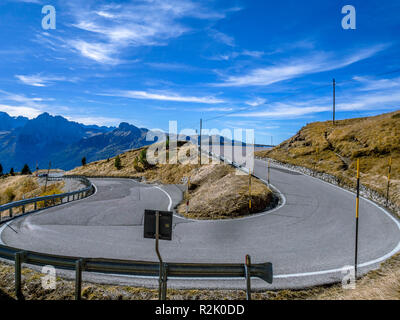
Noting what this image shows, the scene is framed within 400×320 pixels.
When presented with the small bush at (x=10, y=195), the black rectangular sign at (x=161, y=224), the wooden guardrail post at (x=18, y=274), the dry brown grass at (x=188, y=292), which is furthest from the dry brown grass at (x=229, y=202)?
the small bush at (x=10, y=195)

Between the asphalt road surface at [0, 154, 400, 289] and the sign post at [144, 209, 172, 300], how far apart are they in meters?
1.33

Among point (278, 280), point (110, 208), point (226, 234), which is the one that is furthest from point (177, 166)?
point (278, 280)

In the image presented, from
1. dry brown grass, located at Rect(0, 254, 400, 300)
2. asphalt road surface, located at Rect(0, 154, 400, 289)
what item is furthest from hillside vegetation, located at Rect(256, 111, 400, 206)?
dry brown grass, located at Rect(0, 254, 400, 300)

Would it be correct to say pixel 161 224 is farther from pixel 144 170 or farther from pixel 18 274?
pixel 144 170

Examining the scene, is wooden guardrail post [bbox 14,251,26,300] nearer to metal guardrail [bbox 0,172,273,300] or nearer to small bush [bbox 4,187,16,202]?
metal guardrail [bbox 0,172,273,300]

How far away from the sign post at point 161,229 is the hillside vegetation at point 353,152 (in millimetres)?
15602

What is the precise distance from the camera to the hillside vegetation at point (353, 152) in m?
21.0

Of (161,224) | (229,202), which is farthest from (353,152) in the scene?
(161,224)

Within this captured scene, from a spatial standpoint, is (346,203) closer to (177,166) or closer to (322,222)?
(322,222)

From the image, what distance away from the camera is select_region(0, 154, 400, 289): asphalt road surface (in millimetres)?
7242

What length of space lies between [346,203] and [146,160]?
4568cm

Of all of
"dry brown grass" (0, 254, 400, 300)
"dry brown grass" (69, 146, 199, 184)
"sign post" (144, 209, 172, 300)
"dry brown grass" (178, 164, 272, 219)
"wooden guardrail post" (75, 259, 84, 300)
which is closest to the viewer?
"sign post" (144, 209, 172, 300)

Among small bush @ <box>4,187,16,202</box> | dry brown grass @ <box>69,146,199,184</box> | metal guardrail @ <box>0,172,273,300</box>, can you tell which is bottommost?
small bush @ <box>4,187,16,202</box>

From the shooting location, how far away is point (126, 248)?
356 inches
